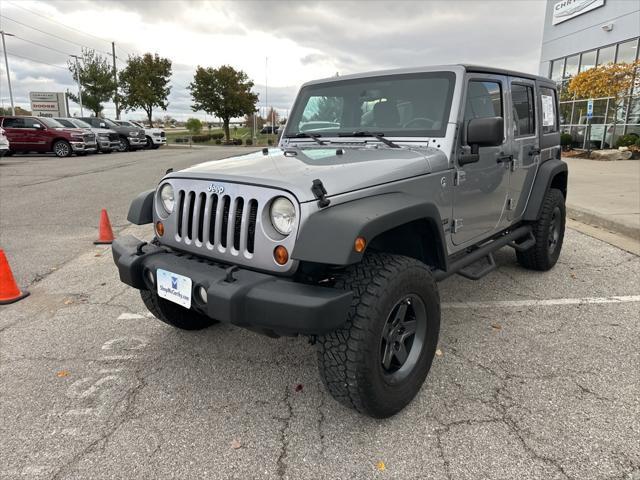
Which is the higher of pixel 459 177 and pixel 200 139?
pixel 459 177

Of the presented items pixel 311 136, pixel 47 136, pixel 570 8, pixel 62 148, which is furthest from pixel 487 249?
pixel 570 8

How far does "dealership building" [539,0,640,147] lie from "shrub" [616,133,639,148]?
1.10 meters

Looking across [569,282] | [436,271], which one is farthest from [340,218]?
[569,282]

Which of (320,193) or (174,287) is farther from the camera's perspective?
(174,287)

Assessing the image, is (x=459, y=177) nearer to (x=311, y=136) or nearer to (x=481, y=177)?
(x=481, y=177)

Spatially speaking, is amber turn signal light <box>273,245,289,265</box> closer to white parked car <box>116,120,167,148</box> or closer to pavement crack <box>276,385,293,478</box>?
pavement crack <box>276,385,293,478</box>

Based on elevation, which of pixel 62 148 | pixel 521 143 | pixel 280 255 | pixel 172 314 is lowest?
pixel 172 314

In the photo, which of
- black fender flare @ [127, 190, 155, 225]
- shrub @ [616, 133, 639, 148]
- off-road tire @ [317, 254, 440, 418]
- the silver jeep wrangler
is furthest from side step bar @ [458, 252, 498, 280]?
shrub @ [616, 133, 639, 148]

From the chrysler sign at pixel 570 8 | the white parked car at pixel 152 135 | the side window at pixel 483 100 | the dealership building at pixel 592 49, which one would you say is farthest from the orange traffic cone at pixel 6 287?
the chrysler sign at pixel 570 8

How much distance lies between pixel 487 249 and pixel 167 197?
239 cm

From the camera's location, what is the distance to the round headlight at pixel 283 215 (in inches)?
85.8

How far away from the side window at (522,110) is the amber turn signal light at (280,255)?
8.71 ft

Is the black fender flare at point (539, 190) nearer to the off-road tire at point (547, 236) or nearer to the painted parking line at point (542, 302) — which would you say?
the off-road tire at point (547, 236)

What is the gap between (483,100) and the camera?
11.1ft
